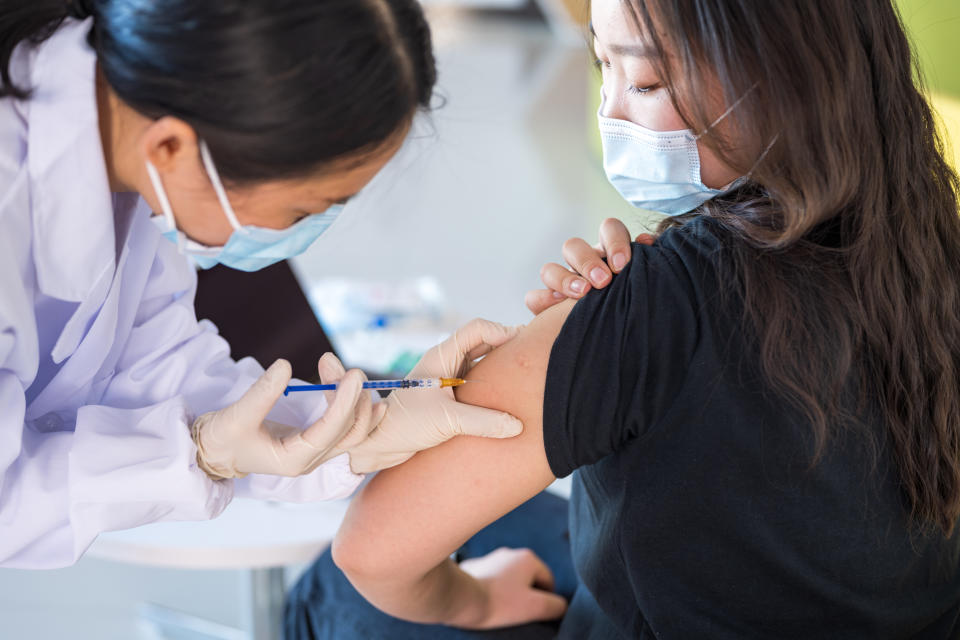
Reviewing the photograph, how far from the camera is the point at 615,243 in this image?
3.75 ft

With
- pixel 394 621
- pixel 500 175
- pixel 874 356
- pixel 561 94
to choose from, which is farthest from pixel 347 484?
pixel 561 94

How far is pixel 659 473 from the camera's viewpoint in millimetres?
1014

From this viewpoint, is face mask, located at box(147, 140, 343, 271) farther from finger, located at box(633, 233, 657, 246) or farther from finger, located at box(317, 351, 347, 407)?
finger, located at box(633, 233, 657, 246)

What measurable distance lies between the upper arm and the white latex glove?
0.02 metres

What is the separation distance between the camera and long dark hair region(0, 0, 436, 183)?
892 mm

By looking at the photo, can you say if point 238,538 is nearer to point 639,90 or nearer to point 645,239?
point 645,239

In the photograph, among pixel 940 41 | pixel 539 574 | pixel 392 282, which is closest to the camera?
pixel 539 574

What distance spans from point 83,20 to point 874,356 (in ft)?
3.04

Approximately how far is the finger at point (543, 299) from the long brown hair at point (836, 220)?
0.69 feet

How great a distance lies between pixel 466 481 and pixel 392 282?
2.80 m

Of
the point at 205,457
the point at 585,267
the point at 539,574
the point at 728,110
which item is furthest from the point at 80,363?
the point at 728,110

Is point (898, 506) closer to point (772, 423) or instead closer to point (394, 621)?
point (772, 423)

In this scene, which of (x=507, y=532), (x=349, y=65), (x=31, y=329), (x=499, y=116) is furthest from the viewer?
(x=499, y=116)

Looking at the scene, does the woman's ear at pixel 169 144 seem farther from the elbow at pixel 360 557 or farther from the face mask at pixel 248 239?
the elbow at pixel 360 557
